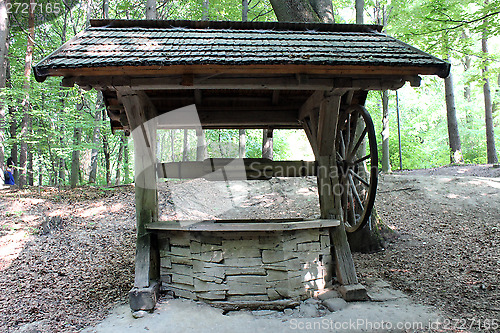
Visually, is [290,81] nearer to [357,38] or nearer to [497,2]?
[357,38]

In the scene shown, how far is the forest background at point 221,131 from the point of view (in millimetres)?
7559

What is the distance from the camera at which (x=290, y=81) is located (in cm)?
360

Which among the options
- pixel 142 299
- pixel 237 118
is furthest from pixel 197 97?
pixel 142 299

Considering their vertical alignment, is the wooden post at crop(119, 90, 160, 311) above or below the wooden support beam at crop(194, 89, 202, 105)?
below

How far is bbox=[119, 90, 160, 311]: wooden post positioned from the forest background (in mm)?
3714

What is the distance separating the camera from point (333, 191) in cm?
452

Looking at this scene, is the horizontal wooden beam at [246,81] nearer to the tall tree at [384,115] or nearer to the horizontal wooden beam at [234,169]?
the horizontal wooden beam at [234,169]

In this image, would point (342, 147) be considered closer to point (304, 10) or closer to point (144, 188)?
point (304, 10)

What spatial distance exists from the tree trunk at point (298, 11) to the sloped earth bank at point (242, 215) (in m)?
4.10

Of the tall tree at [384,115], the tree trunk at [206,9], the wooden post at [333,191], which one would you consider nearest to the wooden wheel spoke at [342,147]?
the wooden post at [333,191]

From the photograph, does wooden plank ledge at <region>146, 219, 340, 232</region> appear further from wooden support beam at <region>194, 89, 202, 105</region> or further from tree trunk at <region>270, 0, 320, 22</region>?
tree trunk at <region>270, 0, 320, 22</region>

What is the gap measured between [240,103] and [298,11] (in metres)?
2.37

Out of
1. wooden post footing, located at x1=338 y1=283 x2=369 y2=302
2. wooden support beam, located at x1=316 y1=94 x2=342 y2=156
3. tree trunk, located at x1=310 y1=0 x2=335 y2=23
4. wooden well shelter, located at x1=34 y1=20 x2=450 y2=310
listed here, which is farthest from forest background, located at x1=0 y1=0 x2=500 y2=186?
wooden post footing, located at x1=338 y1=283 x2=369 y2=302

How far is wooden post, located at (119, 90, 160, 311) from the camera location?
3928 millimetres
